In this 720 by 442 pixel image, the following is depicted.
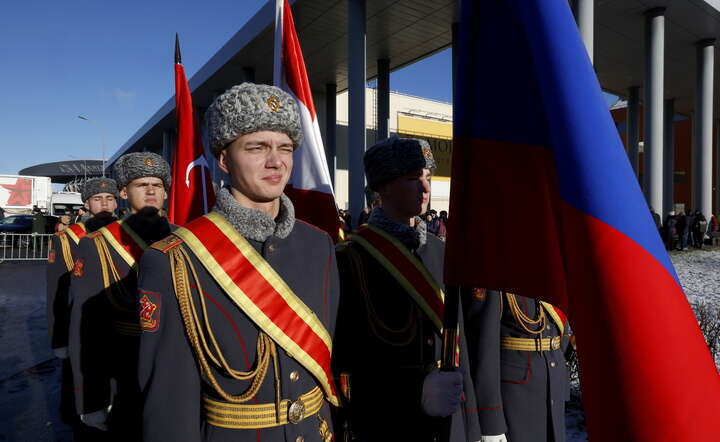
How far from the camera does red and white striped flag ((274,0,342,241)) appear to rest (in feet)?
11.1

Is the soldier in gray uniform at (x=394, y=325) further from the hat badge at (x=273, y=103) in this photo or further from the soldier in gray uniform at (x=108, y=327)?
the soldier in gray uniform at (x=108, y=327)

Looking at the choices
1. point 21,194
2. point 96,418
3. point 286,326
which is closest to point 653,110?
point 286,326

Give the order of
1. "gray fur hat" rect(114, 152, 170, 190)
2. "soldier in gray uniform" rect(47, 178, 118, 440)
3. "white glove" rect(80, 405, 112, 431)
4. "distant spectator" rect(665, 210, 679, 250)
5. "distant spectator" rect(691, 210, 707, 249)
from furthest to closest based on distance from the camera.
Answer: "distant spectator" rect(691, 210, 707, 249), "distant spectator" rect(665, 210, 679, 250), "soldier in gray uniform" rect(47, 178, 118, 440), "gray fur hat" rect(114, 152, 170, 190), "white glove" rect(80, 405, 112, 431)

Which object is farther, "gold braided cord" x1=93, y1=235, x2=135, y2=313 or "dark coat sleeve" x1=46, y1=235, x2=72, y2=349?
"dark coat sleeve" x1=46, y1=235, x2=72, y2=349

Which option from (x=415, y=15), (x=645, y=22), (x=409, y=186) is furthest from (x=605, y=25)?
(x=409, y=186)

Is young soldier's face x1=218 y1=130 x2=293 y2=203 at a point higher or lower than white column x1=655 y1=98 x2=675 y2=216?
lower

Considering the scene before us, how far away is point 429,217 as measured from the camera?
46.4ft

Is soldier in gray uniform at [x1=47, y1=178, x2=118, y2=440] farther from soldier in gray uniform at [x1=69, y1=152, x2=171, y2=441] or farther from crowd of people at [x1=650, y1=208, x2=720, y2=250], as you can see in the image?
crowd of people at [x1=650, y1=208, x2=720, y2=250]

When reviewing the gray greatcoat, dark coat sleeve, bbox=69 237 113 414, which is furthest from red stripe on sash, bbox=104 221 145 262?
the gray greatcoat

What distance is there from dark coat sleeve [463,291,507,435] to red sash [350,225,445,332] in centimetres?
26

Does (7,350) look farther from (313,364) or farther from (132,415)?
(313,364)

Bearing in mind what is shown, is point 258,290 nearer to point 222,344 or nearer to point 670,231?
point 222,344

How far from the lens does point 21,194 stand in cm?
3272

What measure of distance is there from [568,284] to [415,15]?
16118 millimetres
